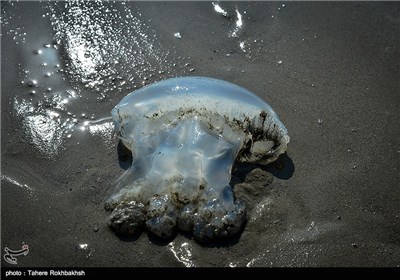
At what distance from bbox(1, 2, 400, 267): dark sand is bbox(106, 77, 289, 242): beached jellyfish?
11cm

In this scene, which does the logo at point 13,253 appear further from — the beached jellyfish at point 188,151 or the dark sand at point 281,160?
the beached jellyfish at point 188,151

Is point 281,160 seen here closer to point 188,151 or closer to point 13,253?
point 188,151

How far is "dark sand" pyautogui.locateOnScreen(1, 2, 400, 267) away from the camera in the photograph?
244 centimetres

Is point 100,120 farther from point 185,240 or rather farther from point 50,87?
point 185,240

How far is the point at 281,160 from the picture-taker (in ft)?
9.37

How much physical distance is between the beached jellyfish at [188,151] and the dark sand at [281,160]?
11cm

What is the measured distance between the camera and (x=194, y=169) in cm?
257

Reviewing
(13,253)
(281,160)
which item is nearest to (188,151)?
(281,160)

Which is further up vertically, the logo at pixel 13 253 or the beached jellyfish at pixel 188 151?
the beached jellyfish at pixel 188 151

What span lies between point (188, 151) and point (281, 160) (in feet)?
2.04

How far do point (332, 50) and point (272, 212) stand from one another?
1605 mm

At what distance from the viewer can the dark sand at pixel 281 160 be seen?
2.44 m

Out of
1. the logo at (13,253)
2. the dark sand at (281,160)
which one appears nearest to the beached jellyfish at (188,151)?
the dark sand at (281,160)

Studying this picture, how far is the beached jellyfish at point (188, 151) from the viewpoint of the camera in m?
2.45
